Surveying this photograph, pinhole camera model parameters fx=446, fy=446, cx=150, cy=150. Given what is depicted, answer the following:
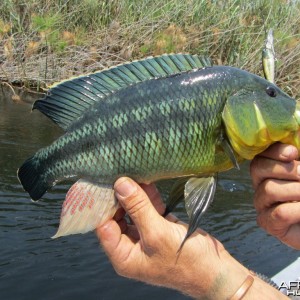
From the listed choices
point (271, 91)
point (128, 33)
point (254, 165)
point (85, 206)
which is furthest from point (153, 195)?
point (128, 33)

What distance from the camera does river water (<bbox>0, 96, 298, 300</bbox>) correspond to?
3051 millimetres

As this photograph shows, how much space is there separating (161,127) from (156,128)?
0.8 inches

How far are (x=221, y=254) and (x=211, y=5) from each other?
8.03m

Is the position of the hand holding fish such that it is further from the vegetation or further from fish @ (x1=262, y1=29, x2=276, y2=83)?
the vegetation

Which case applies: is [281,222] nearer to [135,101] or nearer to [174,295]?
[135,101]

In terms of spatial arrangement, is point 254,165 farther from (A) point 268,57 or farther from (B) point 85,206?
(B) point 85,206

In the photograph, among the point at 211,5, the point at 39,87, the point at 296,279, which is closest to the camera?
the point at 296,279

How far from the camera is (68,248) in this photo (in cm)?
352

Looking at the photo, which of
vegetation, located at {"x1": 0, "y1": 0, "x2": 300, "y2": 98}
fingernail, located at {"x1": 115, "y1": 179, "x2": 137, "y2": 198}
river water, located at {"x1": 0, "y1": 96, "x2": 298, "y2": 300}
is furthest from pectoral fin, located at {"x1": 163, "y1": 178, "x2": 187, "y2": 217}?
vegetation, located at {"x1": 0, "y1": 0, "x2": 300, "y2": 98}

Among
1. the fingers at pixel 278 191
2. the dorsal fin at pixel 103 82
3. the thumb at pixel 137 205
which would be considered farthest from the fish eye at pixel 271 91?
the thumb at pixel 137 205

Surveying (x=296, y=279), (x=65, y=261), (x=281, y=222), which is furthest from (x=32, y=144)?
(x=281, y=222)

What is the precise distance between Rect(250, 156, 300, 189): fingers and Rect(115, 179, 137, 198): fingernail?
57cm

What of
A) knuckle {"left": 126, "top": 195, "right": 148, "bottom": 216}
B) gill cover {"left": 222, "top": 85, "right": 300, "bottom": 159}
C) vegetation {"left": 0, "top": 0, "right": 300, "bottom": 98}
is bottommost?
vegetation {"left": 0, "top": 0, "right": 300, "bottom": 98}

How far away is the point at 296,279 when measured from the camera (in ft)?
9.65
